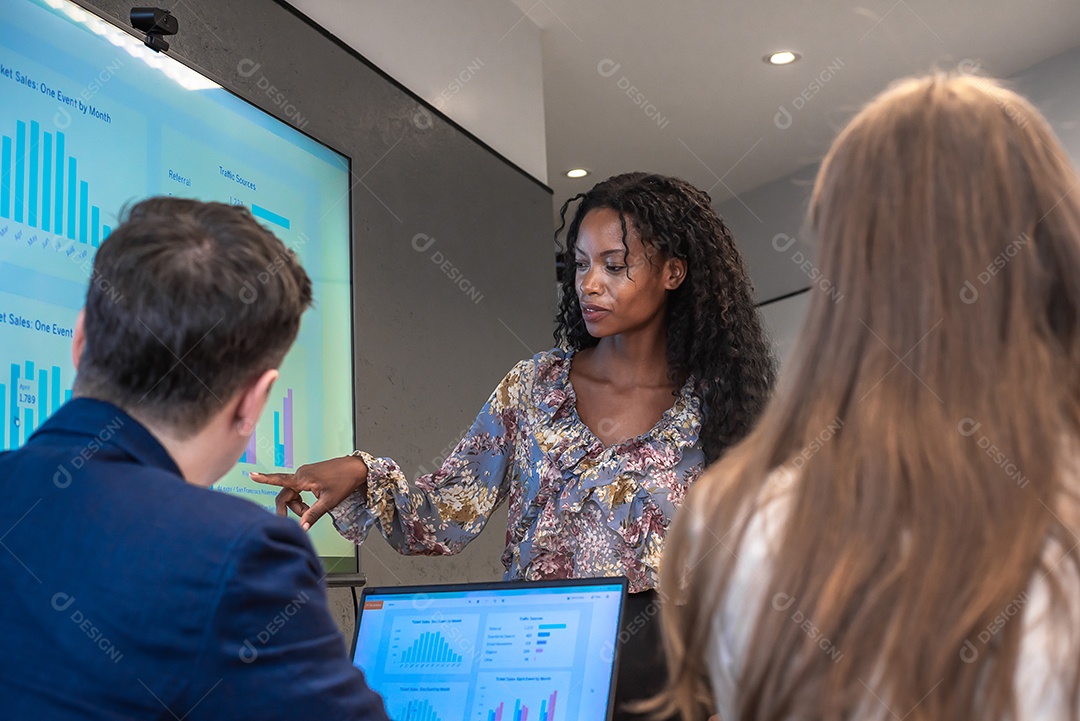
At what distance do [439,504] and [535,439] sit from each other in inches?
8.1

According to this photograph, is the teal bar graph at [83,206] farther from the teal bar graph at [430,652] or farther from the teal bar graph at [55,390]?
the teal bar graph at [430,652]

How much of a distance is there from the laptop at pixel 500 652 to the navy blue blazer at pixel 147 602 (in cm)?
48

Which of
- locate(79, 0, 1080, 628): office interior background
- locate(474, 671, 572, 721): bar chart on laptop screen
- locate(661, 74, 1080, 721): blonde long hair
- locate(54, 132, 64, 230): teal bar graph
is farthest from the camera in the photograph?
locate(79, 0, 1080, 628): office interior background

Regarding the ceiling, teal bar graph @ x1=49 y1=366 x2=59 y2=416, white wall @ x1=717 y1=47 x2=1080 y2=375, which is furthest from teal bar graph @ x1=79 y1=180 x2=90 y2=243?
white wall @ x1=717 y1=47 x2=1080 y2=375

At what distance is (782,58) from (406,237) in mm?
2429

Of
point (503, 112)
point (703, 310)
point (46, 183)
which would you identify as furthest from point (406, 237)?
point (46, 183)

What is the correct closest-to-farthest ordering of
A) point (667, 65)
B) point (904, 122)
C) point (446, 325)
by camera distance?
point (904, 122), point (446, 325), point (667, 65)

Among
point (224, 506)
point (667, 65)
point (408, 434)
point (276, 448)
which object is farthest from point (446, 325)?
point (224, 506)

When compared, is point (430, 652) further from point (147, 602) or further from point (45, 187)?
point (45, 187)

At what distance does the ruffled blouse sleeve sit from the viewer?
5.95 feet

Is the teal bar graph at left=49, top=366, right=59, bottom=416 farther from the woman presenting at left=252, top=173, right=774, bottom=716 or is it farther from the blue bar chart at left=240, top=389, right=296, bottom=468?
the blue bar chart at left=240, top=389, right=296, bottom=468

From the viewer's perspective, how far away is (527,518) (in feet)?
6.22

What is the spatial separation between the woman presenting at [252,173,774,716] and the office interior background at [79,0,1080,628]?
33 cm

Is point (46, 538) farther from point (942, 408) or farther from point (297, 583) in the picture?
point (942, 408)
